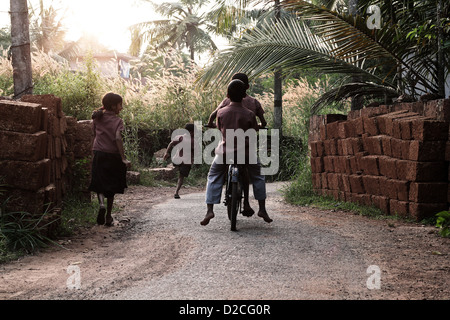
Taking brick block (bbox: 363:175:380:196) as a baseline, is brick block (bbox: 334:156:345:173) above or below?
above

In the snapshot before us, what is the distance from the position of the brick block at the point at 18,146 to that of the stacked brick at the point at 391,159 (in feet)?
13.9

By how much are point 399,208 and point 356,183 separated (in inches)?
47.0

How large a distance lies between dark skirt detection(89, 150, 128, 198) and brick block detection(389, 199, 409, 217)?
349 centimetres

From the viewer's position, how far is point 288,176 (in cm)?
1293

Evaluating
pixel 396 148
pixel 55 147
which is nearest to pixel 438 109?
pixel 396 148

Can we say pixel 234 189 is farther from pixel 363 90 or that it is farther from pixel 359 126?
pixel 363 90

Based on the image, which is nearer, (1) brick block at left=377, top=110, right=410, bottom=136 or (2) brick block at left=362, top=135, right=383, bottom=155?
(1) brick block at left=377, top=110, right=410, bottom=136

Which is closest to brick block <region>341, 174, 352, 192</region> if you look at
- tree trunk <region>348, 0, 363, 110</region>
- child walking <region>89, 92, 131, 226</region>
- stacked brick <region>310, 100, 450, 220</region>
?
stacked brick <region>310, 100, 450, 220</region>

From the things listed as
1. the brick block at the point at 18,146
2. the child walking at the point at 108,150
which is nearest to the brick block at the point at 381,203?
the child walking at the point at 108,150

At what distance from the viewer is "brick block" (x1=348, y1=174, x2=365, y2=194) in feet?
24.1

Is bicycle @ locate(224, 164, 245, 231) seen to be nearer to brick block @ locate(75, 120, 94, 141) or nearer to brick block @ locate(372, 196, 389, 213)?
brick block @ locate(372, 196, 389, 213)

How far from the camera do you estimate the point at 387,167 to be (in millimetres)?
6551

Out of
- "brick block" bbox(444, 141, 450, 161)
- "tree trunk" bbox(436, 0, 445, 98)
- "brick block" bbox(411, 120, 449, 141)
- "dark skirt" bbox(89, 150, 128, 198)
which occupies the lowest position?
"dark skirt" bbox(89, 150, 128, 198)

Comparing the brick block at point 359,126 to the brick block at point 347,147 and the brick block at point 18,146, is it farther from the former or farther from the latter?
the brick block at point 18,146
